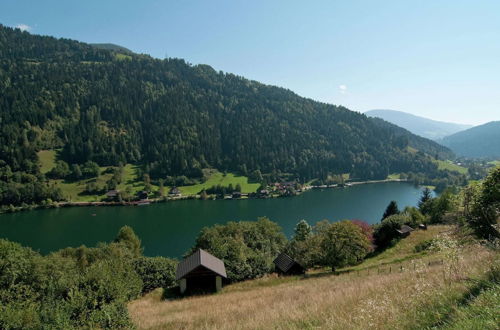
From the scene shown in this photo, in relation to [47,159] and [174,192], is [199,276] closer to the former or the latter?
[174,192]

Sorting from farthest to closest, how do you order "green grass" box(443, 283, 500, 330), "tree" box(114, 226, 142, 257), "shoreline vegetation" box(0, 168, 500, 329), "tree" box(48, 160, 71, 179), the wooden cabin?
"tree" box(48, 160, 71, 179) → the wooden cabin → "tree" box(114, 226, 142, 257) → "shoreline vegetation" box(0, 168, 500, 329) → "green grass" box(443, 283, 500, 330)

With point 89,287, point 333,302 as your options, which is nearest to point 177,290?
point 89,287

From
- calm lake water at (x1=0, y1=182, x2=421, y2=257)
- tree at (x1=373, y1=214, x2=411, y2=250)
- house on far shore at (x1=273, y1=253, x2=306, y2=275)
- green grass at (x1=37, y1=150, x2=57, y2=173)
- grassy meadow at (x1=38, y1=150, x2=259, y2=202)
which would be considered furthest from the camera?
green grass at (x1=37, y1=150, x2=57, y2=173)

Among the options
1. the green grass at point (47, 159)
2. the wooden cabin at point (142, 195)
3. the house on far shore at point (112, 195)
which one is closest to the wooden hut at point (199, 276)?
the wooden cabin at point (142, 195)

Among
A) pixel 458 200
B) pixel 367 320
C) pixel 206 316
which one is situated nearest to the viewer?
pixel 367 320

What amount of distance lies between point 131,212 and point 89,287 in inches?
4996

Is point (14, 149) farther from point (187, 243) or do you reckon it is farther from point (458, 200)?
point (458, 200)

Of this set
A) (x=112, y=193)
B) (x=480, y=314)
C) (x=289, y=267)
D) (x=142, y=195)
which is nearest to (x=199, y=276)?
(x=289, y=267)

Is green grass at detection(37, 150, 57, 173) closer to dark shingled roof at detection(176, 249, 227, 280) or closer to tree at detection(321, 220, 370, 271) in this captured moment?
dark shingled roof at detection(176, 249, 227, 280)

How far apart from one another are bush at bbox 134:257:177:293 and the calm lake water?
43.3m

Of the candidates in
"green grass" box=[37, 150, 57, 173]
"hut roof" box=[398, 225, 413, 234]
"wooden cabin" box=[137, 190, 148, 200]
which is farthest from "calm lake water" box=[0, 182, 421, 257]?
"hut roof" box=[398, 225, 413, 234]

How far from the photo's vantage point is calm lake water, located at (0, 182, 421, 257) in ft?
302

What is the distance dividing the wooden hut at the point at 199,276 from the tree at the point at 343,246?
15.3 meters

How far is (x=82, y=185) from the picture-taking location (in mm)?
165125
